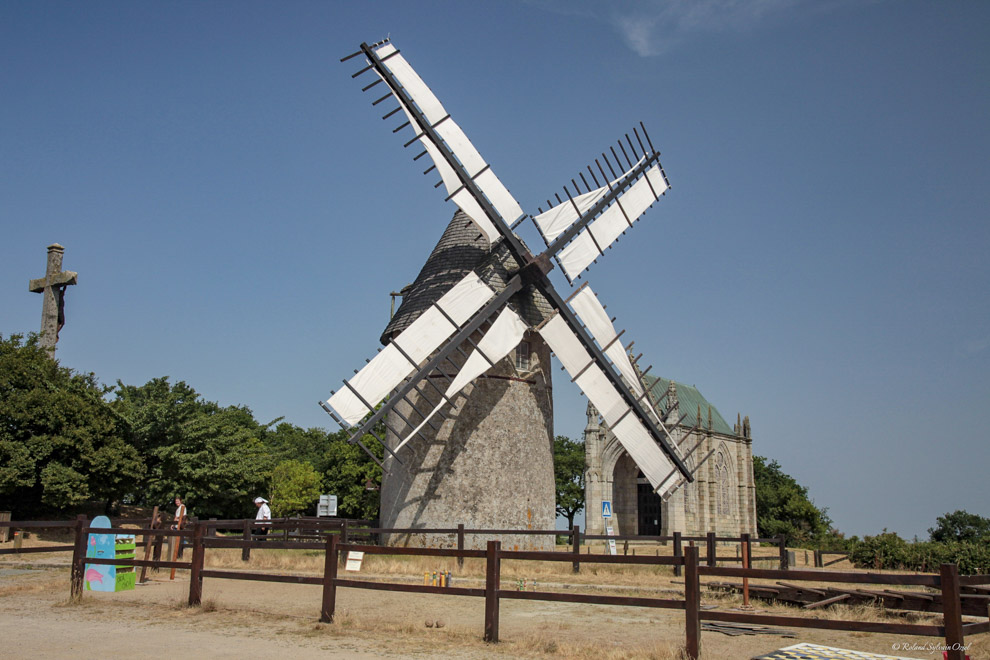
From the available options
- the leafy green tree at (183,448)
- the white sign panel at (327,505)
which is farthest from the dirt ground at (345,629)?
the leafy green tree at (183,448)

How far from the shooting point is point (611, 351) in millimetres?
19484

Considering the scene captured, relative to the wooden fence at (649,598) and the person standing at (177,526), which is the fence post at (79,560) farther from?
the person standing at (177,526)

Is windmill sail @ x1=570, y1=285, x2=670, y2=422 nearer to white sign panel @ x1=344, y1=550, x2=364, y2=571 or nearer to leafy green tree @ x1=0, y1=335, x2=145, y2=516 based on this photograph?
white sign panel @ x1=344, y1=550, x2=364, y2=571

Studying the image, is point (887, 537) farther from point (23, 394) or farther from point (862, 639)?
point (23, 394)

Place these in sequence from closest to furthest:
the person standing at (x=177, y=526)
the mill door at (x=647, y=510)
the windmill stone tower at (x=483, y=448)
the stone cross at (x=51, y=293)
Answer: the person standing at (x=177, y=526) → the windmill stone tower at (x=483, y=448) → the stone cross at (x=51, y=293) → the mill door at (x=647, y=510)

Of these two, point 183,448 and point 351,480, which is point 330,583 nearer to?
point 183,448

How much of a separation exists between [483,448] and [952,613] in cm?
1326

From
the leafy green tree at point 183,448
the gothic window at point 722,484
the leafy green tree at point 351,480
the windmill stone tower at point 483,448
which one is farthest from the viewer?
the leafy green tree at point 351,480

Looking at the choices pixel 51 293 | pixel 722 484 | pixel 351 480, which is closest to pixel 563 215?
pixel 51 293

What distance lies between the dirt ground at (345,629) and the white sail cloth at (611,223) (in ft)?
29.8

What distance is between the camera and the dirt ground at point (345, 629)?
7.46 metres

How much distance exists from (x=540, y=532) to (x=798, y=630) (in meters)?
8.00

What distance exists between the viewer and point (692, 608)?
24.0 ft

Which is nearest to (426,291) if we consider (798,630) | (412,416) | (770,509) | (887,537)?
(412,416)
